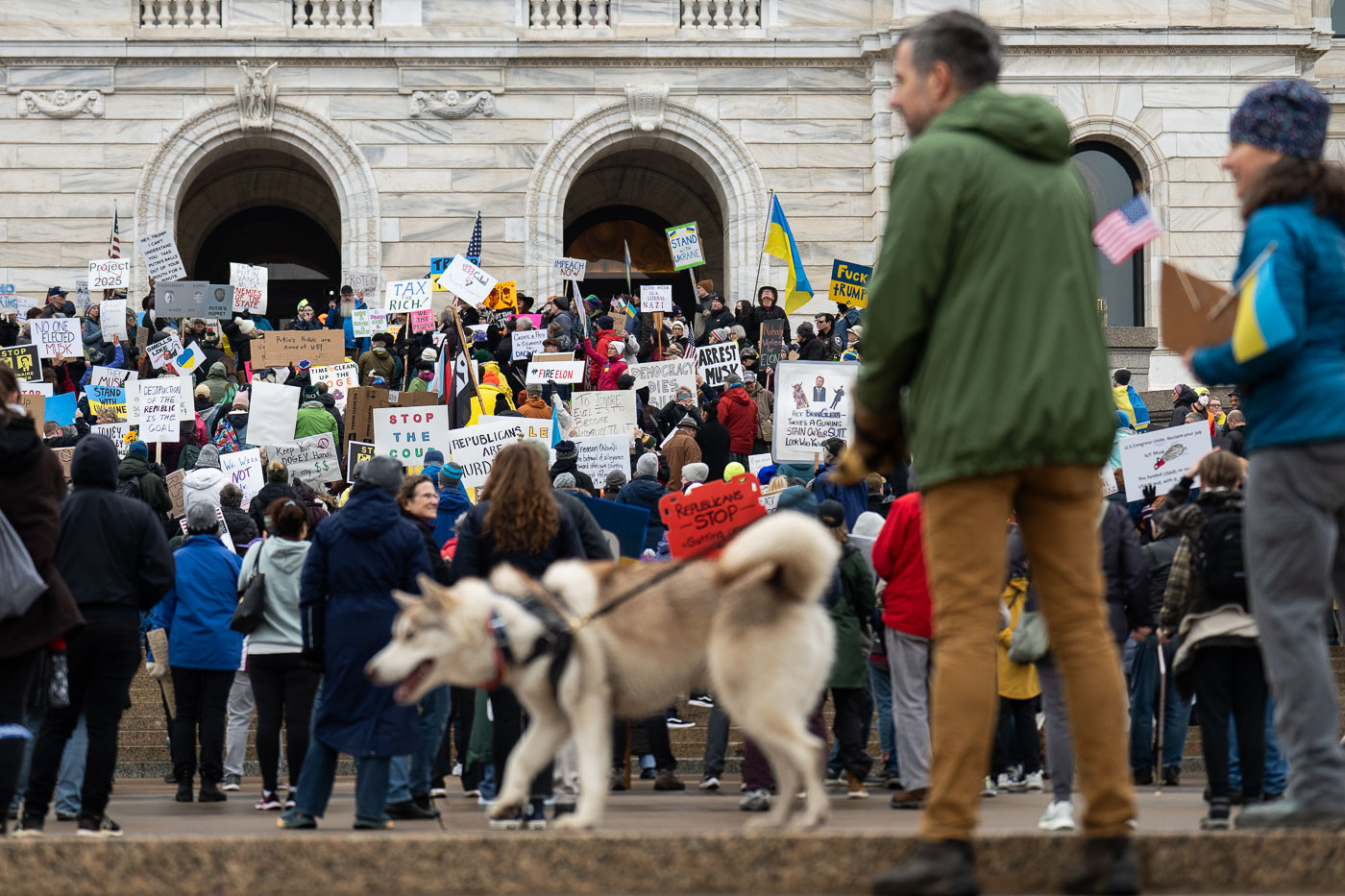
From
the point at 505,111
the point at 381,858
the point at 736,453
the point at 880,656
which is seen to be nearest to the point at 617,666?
the point at 381,858

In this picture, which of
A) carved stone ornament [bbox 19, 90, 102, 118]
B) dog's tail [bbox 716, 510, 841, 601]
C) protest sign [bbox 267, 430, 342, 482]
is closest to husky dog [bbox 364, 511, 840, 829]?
dog's tail [bbox 716, 510, 841, 601]

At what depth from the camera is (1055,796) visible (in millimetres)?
7836

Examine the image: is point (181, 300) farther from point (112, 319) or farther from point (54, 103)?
point (54, 103)

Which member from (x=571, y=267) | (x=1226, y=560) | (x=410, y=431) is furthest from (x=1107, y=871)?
(x=571, y=267)

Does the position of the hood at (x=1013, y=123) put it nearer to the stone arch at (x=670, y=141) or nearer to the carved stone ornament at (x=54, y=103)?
the stone arch at (x=670, y=141)

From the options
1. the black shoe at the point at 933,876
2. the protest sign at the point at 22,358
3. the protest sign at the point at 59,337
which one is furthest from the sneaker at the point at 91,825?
the protest sign at the point at 59,337

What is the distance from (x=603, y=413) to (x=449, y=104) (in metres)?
11.6

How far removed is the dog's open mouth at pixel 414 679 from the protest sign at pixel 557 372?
14.5m

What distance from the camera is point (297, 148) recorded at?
27953mm

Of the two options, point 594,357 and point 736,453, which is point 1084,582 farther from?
point 594,357

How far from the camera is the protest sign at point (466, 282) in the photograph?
21.7 meters

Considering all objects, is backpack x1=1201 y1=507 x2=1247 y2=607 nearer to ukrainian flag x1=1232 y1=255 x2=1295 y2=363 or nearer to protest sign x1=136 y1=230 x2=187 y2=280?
ukrainian flag x1=1232 y1=255 x2=1295 y2=363

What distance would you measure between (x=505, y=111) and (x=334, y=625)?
21.0 meters

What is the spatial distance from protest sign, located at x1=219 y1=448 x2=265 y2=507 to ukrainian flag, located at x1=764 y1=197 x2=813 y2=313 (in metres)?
10.7
